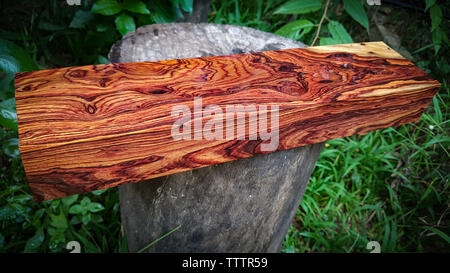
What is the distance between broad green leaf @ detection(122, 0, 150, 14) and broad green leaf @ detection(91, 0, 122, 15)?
1.8 inches

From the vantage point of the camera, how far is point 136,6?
162 centimetres

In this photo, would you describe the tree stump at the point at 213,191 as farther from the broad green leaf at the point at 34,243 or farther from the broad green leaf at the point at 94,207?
the broad green leaf at the point at 34,243

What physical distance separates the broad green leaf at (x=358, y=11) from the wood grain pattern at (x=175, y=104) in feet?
1.00

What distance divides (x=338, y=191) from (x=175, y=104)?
4.52 ft

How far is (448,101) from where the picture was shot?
208 centimetres

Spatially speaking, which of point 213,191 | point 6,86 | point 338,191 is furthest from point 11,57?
point 338,191

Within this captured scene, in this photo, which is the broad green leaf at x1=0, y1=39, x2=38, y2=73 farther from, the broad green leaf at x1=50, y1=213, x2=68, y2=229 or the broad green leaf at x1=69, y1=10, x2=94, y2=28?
the broad green leaf at x1=69, y1=10, x2=94, y2=28

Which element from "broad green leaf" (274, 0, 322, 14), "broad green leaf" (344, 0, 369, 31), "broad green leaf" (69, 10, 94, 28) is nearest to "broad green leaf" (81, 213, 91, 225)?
"broad green leaf" (69, 10, 94, 28)

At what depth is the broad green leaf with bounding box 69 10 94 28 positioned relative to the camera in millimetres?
1908

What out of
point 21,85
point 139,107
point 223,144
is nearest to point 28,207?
point 21,85

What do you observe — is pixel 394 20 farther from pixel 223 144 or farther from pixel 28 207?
pixel 28 207

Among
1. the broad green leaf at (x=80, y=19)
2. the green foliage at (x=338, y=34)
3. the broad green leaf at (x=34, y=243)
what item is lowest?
the broad green leaf at (x=34, y=243)

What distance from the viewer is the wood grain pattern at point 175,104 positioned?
73cm

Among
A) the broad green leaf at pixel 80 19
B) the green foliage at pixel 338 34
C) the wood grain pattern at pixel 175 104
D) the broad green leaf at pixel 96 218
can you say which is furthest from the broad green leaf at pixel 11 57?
the green foliage at pixel 338 34
